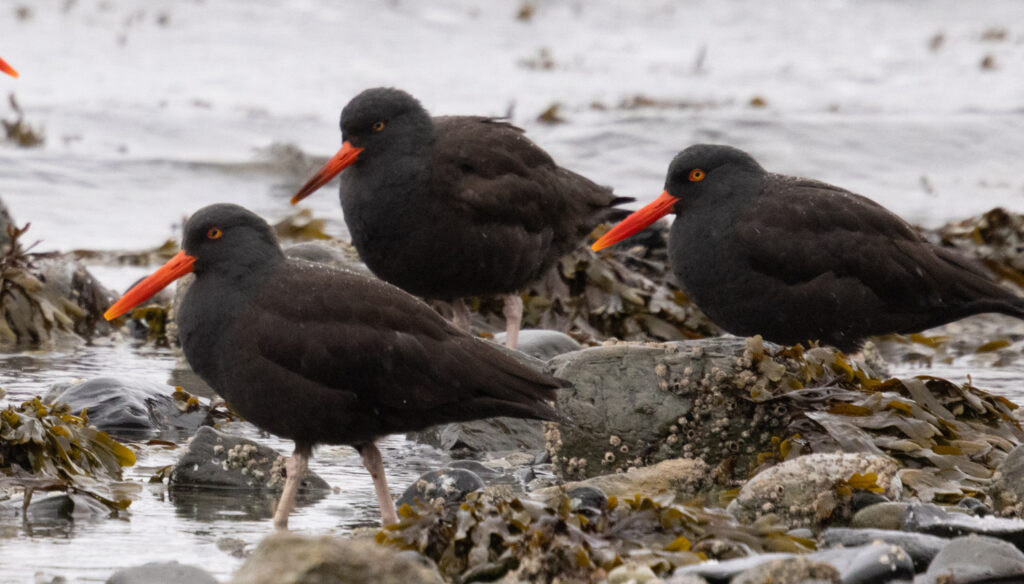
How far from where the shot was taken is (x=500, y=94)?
18.5 m

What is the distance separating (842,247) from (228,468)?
2670 mm

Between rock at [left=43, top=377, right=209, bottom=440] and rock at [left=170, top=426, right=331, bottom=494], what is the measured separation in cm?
78

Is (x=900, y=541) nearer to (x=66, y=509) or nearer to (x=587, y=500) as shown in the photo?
(x=587, y=500)

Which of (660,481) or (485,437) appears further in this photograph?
(485,437)

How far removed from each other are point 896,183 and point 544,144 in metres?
4.03

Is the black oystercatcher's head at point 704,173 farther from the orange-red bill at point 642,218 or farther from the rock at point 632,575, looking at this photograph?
the rock at point 632,575

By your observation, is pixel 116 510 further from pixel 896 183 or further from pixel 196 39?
pixel 196 39

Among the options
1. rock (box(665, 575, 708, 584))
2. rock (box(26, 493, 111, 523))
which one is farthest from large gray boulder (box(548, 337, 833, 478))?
rock (box(26, 493, 111, 523))

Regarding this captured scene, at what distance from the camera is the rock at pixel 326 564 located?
272cm

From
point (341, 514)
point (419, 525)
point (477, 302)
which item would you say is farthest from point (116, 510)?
point (477, 302)

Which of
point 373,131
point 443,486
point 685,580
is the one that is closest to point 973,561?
point 685,580

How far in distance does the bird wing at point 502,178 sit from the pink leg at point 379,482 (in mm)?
2096

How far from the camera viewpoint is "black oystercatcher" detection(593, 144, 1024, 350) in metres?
5.38

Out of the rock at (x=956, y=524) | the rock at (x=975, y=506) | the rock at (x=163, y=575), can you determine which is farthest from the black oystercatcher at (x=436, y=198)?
the rock at (x=163, y=575)
